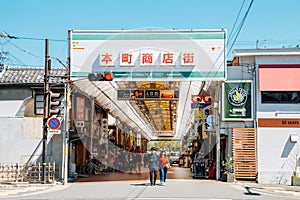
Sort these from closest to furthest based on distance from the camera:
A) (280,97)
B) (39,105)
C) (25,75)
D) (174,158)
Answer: (280,97) < (39,105) < (25,75) < (174,158)

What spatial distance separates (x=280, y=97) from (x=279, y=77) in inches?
35.3

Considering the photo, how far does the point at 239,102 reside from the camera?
1994 cm

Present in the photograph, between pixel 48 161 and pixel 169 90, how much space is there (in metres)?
6.39

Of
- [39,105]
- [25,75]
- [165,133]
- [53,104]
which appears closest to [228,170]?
[53,104]

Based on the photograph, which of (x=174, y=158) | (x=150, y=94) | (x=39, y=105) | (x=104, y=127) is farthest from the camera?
(x=174, y=158)

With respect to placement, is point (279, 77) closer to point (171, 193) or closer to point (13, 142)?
point (171, 193)

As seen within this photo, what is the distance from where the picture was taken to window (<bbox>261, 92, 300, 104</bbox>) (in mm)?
19797

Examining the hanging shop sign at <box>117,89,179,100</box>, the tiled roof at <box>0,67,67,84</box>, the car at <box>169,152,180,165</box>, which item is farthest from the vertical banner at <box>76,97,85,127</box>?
the car at <box>169,152,180,165</box>

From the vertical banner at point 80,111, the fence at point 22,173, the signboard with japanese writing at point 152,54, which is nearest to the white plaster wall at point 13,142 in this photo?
the fence at point 22,173

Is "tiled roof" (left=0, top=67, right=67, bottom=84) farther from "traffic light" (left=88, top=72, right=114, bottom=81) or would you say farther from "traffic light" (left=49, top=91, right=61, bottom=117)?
"traffic light" (left=88, top=72, right=114, bottom=81)

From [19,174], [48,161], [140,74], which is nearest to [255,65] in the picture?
[140,74]

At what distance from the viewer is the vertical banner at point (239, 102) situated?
19.9 metres

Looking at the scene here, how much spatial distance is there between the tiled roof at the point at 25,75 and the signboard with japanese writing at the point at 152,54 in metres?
2.15

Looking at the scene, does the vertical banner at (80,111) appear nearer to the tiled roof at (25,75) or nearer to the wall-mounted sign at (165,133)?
the tiled roof at (25,75)
